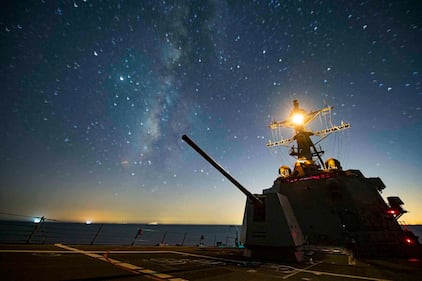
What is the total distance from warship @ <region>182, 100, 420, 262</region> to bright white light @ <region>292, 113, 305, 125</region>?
18.1 feet

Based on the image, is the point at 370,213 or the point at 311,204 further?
the point at 311,204

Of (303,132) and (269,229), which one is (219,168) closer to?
(269,229)

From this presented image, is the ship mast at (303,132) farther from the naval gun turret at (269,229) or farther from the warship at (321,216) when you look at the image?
the naval gun turret at (269,229)

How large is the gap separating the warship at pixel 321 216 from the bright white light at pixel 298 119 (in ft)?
18.1

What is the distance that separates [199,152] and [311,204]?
1340cm

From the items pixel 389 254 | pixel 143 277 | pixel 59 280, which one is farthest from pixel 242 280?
pixel 389 254

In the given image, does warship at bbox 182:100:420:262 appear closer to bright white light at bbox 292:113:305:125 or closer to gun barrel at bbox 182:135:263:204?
gun barrel at bbox 182:135:263:204

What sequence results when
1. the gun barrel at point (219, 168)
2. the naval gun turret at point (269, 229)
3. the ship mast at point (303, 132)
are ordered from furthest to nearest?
1. the ship mast at point (303, 132)
2. the naval gun turret at point (269, 229)
3. the gun barrel at point (219, 168)

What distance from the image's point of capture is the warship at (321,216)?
24.5 feet

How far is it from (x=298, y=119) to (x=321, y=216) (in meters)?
13.4

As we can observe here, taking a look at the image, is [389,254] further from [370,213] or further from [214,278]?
[214,278]

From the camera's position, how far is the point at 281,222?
7.50 meters

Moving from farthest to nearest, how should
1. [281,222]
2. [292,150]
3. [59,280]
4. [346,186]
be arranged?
1. [292,150]
2. [346,186]
3. [281,222]
4. [59,280]

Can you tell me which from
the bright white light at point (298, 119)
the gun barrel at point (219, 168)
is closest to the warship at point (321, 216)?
the gun barrel at point (219, 168)
